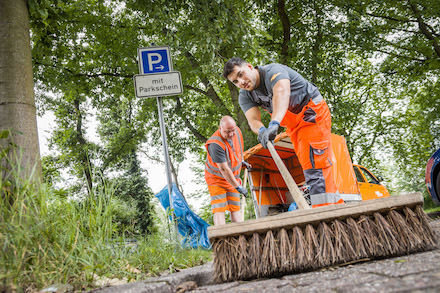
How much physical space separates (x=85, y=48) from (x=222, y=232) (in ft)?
30.9

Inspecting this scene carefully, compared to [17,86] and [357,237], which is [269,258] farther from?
[17,86]

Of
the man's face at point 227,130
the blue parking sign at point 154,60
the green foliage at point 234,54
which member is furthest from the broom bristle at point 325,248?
the green foliage at point 234,54

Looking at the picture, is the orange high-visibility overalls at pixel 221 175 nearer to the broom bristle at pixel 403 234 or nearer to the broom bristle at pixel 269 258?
the broom bristle at pixel 269 258

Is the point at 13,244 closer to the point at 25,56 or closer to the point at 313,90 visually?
the point at 25,56

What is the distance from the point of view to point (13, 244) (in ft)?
5.46

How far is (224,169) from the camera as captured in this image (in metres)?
4.13

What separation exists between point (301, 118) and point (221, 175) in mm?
Result: 1706

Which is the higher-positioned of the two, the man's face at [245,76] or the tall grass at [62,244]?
the man's face at [245,76]

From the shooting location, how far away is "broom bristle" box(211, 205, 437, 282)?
1911 millimetres

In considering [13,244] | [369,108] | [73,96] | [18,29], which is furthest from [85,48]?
[369,108]

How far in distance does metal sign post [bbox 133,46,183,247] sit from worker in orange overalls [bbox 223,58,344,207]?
1.19 m

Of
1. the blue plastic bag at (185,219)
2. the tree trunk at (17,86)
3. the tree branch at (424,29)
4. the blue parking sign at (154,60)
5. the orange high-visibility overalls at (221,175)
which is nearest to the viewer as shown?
the tree trunk at (17,86)

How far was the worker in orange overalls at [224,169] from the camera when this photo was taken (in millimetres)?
4145

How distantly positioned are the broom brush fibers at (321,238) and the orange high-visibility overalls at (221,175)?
2187 mm
